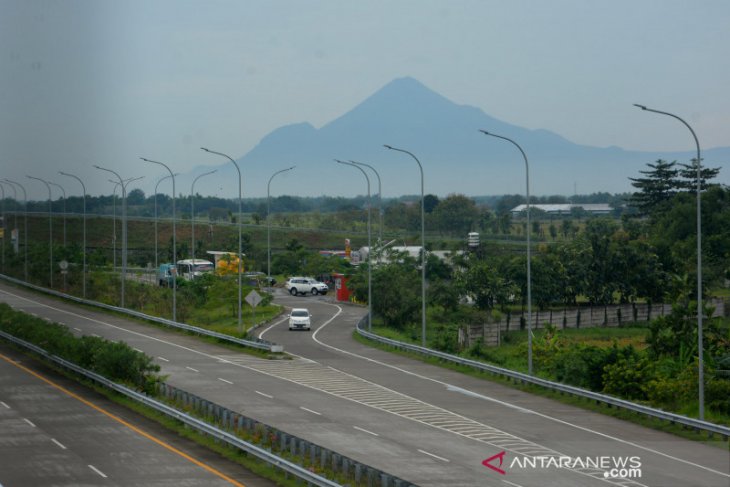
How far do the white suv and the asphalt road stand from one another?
56676 mm

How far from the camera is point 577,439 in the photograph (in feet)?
114

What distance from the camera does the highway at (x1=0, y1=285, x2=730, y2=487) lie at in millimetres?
29922

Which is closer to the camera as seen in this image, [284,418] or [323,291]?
[284,418]

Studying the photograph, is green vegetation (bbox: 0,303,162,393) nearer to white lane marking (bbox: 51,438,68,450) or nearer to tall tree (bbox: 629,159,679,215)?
white lane marking (bbox: 51,438,68,450)

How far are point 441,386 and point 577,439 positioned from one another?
1282cm

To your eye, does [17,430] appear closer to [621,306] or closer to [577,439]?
[577,439]

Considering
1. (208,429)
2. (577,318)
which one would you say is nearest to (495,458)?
(208,429)

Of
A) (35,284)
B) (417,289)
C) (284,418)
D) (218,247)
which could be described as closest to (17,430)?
(284,418)

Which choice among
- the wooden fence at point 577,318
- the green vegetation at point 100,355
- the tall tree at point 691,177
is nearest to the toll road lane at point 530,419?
the green vegetation at point 100,355

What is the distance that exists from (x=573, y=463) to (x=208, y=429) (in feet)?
38.1

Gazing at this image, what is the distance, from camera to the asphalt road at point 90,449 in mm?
28906

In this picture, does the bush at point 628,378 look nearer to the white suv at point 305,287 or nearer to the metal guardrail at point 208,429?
the metal guardrail at point 208,429

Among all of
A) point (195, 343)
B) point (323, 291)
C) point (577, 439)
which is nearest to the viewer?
point (577, 439)

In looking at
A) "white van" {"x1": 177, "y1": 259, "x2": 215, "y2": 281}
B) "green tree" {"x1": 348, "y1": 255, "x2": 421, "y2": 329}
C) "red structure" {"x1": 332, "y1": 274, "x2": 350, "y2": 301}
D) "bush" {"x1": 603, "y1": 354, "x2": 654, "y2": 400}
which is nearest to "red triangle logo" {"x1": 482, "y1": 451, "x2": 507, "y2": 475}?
"bush" {"x1": 603, "y1": 354, "x2": 654, "y2": 400}
